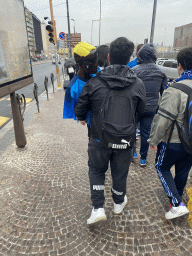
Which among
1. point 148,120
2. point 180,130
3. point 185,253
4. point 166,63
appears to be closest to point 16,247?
point 185,253

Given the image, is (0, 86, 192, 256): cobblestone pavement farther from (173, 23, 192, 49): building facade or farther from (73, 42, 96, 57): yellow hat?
(173, 23, 192, 49): building facade

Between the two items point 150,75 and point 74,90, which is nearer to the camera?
point 74,90

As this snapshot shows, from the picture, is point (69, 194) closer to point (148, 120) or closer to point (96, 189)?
point (96, 189)

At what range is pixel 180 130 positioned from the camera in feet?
6.47

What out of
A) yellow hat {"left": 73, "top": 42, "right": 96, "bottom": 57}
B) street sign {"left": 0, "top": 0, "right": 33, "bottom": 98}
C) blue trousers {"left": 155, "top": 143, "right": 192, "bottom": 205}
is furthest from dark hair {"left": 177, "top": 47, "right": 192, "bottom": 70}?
street sign {"left": 0, "top": 0, "right": 33, "bottom": 98}

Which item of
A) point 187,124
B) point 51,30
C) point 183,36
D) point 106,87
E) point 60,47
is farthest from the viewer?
point 183,36

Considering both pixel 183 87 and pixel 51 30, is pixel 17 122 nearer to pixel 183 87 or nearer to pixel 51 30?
pixel 183 87

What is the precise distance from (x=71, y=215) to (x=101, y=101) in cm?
153

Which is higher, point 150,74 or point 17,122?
point 150,74

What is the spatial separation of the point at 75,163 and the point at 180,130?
2.18 metres

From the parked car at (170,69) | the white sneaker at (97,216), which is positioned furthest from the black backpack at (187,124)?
the parked car at (170,69)

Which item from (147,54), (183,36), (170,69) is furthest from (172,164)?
(183,36)

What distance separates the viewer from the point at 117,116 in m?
1.77

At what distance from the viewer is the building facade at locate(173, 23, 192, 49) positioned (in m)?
74.1
